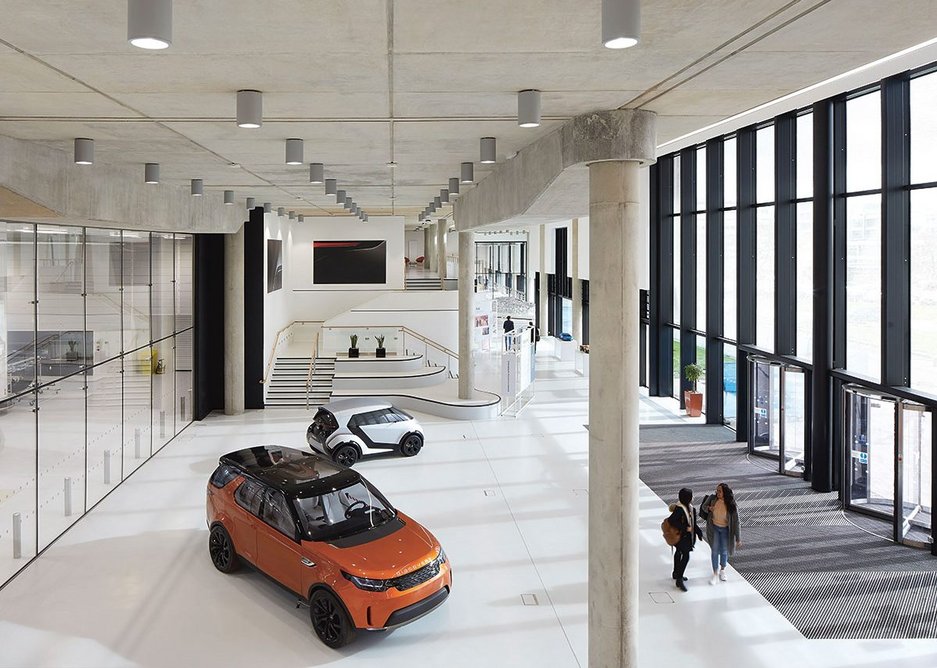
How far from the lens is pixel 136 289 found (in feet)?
47.0

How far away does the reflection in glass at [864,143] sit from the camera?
37.7 ft

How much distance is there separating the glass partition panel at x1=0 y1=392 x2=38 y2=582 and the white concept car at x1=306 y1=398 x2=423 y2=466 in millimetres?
5580

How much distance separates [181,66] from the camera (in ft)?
16.6

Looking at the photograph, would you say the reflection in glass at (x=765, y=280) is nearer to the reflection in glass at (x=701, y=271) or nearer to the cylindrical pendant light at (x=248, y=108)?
the reflection in glass at (x=701, y=271)

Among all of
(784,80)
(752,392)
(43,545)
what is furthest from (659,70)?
(752,392)

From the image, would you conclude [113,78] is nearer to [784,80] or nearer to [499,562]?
[784,80]

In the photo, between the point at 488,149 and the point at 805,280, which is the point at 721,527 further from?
the point at 805,280

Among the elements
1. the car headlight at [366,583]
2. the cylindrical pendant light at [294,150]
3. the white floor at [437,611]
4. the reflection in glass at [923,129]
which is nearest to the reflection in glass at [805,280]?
the reflection in glass at [923,129]

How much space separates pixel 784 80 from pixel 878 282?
708cm

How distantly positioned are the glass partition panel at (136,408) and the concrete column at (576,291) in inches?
736

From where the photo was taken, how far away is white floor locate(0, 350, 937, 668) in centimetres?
736

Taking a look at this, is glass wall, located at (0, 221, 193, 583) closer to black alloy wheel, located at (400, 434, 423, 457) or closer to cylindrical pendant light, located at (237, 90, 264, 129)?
black alloy wheel, located at (400, 434, 423, 457)

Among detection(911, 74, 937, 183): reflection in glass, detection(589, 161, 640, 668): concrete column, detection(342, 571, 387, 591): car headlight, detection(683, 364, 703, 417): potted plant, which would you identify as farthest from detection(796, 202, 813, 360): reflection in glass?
detection(342, 571, 387, 591): car headlight

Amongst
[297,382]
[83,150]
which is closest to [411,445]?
[297,382]
